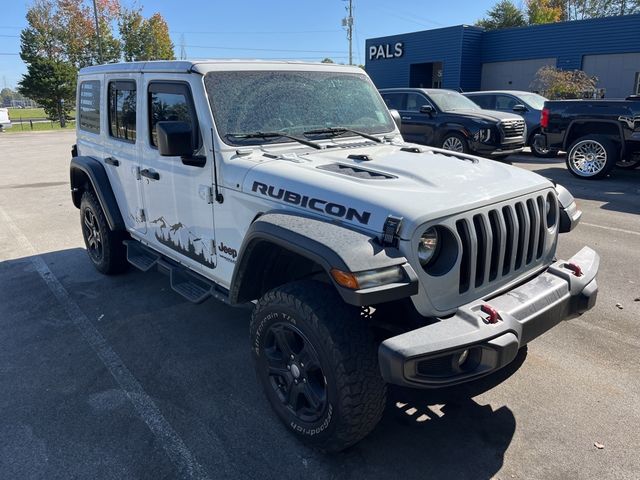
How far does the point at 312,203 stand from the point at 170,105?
1.64 m

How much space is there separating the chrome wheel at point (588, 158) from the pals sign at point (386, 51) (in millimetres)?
22936

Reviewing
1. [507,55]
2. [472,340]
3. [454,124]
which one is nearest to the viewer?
[472,340]

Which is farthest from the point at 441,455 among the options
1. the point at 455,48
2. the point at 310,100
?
the point at 455,48

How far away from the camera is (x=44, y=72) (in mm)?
38312

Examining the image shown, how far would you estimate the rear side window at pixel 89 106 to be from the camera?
498cm

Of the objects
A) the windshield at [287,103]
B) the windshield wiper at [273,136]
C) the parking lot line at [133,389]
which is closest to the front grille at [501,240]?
the windshield wiper at [273,136]

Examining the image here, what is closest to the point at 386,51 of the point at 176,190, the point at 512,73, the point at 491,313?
the point at 512,73

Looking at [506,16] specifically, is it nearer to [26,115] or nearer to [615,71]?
[615,71]

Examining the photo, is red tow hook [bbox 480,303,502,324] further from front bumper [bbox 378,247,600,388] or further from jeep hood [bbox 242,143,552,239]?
jeep hood [bbox 242,143,552,239]

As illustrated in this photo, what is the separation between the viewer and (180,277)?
4.06 meters

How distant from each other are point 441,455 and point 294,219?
1.49 meters

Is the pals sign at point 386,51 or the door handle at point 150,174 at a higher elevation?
the pals sign at point 386,51

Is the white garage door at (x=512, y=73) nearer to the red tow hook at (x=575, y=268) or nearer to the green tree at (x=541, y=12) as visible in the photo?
the green tree at (x=541, y=12)

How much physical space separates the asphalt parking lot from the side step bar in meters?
0.43
